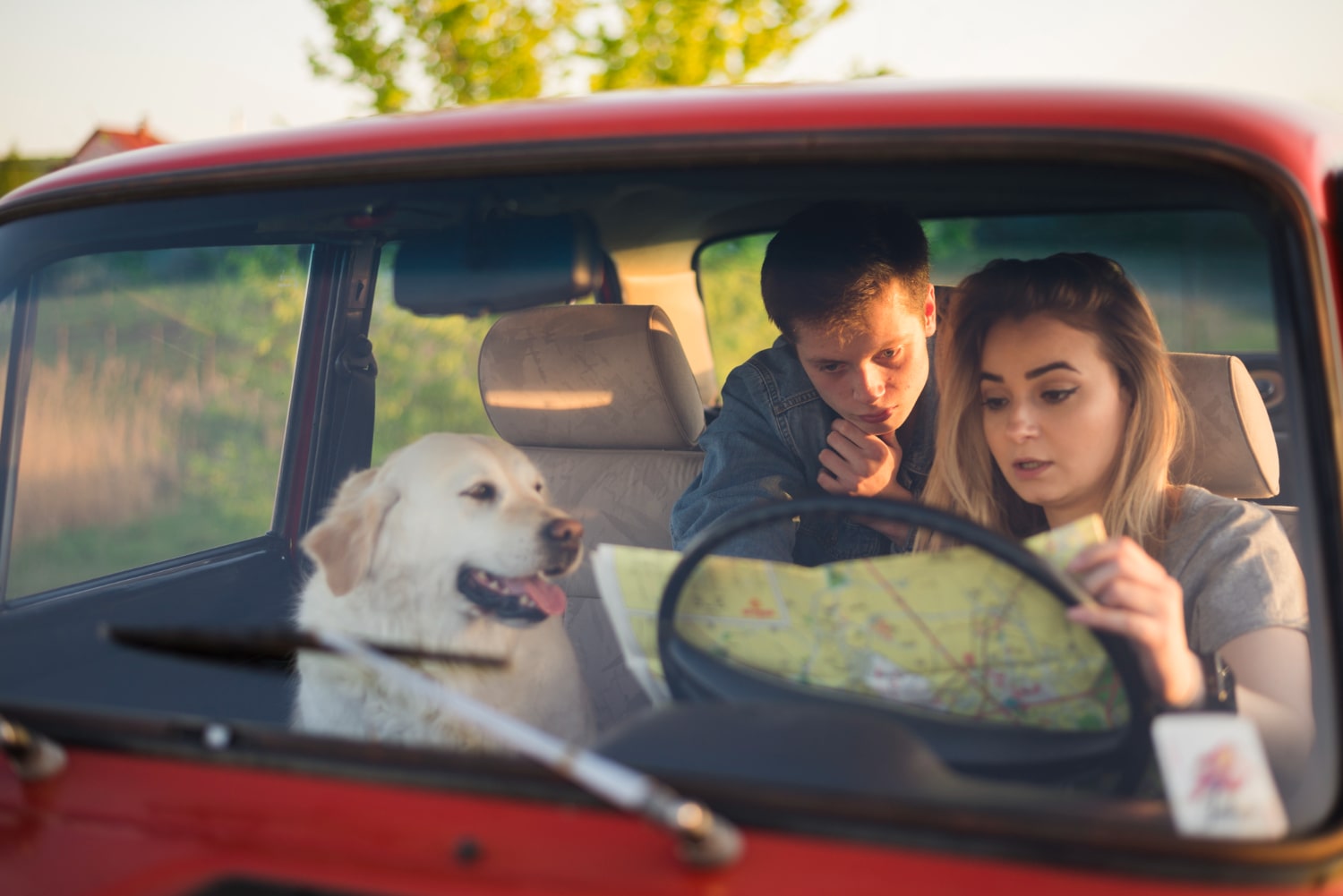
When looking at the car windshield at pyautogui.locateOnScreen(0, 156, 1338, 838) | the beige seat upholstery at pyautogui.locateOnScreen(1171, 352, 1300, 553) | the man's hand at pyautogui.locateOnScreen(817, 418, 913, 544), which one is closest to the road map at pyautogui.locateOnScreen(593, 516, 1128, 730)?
the car windshield at pyautogui.locateOnScreen(0, 156, 1338, 838)

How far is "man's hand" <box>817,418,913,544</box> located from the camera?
6.39 feet

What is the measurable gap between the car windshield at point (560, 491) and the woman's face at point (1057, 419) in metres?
0.20

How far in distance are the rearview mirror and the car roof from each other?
0.53 ft

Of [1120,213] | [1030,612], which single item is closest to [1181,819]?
[1030,612]

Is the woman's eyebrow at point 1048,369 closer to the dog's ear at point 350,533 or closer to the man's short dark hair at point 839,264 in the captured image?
the man's short dark hair at point 839,264

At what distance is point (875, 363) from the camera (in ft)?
6.50

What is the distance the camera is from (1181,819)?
977 mm

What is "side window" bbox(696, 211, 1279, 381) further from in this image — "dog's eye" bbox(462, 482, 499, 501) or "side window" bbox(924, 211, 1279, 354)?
"dog's eye" bbox(462, 482, 499, 501)

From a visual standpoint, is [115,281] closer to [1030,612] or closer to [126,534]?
[126,534]

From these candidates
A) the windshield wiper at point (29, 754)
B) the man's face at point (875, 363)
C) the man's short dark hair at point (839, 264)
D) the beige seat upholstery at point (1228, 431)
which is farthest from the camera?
the beige seat upholstery at point (1228, 431)

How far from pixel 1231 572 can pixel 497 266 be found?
3.66 ft

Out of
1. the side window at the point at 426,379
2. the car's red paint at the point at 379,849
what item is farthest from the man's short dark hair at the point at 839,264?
the car's red paint at the point at 379,849

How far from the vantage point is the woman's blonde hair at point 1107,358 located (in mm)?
1630

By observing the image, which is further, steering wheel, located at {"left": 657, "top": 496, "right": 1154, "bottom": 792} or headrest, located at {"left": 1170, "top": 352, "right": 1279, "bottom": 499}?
headrest, located at {"left": 1170, "top": 352, "right": 1279, "bottom": 499}
